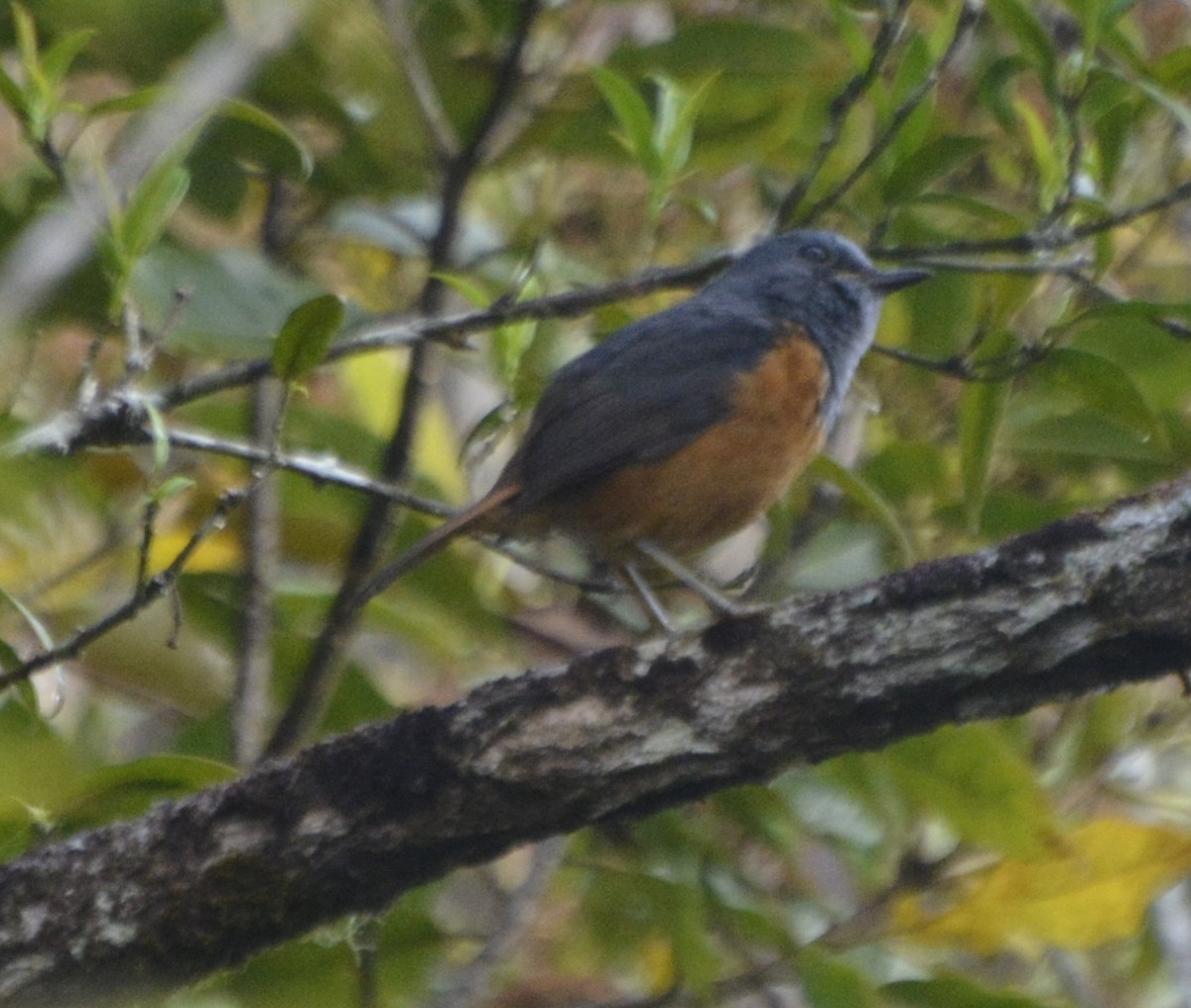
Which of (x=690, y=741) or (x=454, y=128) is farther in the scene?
(x=454, y=128)

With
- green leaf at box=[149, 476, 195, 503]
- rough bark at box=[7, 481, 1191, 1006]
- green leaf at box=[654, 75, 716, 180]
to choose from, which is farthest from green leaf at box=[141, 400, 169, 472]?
green leaf at box=[654, 75, 716, 180]

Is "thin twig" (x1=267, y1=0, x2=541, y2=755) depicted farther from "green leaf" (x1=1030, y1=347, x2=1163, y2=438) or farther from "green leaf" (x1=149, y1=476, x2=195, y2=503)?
"green leaf" (x1=1030, y1=347, x2=1163, y2=438)

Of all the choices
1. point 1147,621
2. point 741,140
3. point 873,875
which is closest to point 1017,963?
point 873,875

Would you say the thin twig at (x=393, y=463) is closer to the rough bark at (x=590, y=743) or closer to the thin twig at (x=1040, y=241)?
the rough bark at (x=590, y=743)

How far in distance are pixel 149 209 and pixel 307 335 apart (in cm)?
33

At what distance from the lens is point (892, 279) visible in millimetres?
4023

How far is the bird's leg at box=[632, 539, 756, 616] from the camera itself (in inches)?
123

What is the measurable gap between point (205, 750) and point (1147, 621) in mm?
2031

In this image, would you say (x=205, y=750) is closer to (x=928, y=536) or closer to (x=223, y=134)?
(x=223, y=134)

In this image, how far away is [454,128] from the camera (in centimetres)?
410

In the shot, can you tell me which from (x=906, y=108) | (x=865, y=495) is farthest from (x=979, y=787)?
(x=906, y=108)

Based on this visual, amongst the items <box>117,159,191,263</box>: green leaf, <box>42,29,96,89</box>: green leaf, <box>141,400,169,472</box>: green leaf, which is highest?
<box>42,29,96,89</box>: green leaf

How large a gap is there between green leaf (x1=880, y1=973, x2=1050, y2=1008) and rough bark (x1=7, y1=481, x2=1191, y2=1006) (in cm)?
95

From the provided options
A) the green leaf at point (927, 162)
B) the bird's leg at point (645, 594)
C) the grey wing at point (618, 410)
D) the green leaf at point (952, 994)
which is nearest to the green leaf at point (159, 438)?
the grey wing at point (618, 410)
